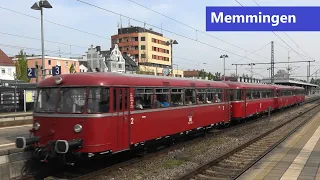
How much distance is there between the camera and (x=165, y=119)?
13109 mm

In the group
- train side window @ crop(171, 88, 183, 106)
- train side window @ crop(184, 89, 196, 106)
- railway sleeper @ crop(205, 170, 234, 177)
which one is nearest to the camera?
railway sleeper @ crop(205, 170, 234, 177)

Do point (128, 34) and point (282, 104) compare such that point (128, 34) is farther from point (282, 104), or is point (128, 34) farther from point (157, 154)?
point (157, 154)

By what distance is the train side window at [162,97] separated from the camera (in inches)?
496

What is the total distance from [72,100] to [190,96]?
6540mm

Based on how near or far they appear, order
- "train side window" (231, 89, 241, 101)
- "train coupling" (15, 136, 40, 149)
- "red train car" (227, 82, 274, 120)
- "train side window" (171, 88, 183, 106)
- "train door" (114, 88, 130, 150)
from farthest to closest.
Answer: "red train car" (227, 82, 274, 120), "train side window" (231, 89, 241, 101), "train side window" (171, 88, 183, 106), "train door" (114, 88, 130, 150), "train coupling" (15, 136, 40, 149)

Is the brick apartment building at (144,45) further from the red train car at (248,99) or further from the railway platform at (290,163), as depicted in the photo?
the railway platform at (290,163)

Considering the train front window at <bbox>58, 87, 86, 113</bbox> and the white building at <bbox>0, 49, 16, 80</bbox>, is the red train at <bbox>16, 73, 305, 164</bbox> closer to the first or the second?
the train front window at <bbox>58, 87, 86, 113</bbox>

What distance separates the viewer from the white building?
69.1m

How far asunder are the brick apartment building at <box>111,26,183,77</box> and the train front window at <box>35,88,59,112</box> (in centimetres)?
8981

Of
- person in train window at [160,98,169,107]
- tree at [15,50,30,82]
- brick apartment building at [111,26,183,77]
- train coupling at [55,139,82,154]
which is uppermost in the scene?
brick apartment building at [111,26,183,77]

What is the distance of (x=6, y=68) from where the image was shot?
70062 millimetres

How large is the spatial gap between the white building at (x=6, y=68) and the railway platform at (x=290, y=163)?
6369cm

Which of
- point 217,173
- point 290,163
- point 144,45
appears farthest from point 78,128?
point 144,45

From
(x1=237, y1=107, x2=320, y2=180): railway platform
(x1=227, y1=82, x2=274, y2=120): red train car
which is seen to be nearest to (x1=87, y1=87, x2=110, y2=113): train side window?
(x1=237, y1=107, x2=320, y2=180): railway platform
